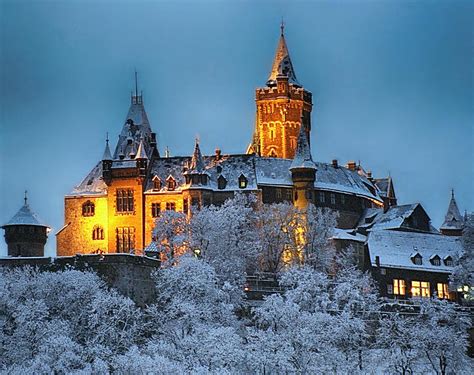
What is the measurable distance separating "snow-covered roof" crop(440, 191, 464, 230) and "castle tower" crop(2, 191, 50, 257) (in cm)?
3996

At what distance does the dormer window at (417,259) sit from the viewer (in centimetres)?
10219

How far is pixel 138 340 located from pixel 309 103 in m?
54.3

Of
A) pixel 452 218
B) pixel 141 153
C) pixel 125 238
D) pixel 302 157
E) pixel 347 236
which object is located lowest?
pixel 347 236

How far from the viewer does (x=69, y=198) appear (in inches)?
4316

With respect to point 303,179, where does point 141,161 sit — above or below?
above

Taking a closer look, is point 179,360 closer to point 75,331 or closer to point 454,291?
point 75,331

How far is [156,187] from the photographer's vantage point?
108062 mm

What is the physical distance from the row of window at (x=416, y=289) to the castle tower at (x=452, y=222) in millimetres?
14549

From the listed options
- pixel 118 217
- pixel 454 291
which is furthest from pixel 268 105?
pixel 454 291

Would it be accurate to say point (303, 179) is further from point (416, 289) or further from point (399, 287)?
point (416, 289)

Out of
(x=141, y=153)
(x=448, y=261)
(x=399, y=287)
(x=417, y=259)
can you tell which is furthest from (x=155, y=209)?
(x=448, y=261)

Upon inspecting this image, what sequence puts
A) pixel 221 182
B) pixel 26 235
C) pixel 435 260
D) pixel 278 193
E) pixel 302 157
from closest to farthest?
pixel 26 235 < pixel 435 260 < pixel 221 182 < pixel 278 193 < pixel 302 157

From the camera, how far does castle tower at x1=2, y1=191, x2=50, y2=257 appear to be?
97625 millimetres

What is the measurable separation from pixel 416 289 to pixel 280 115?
30.1 meters
